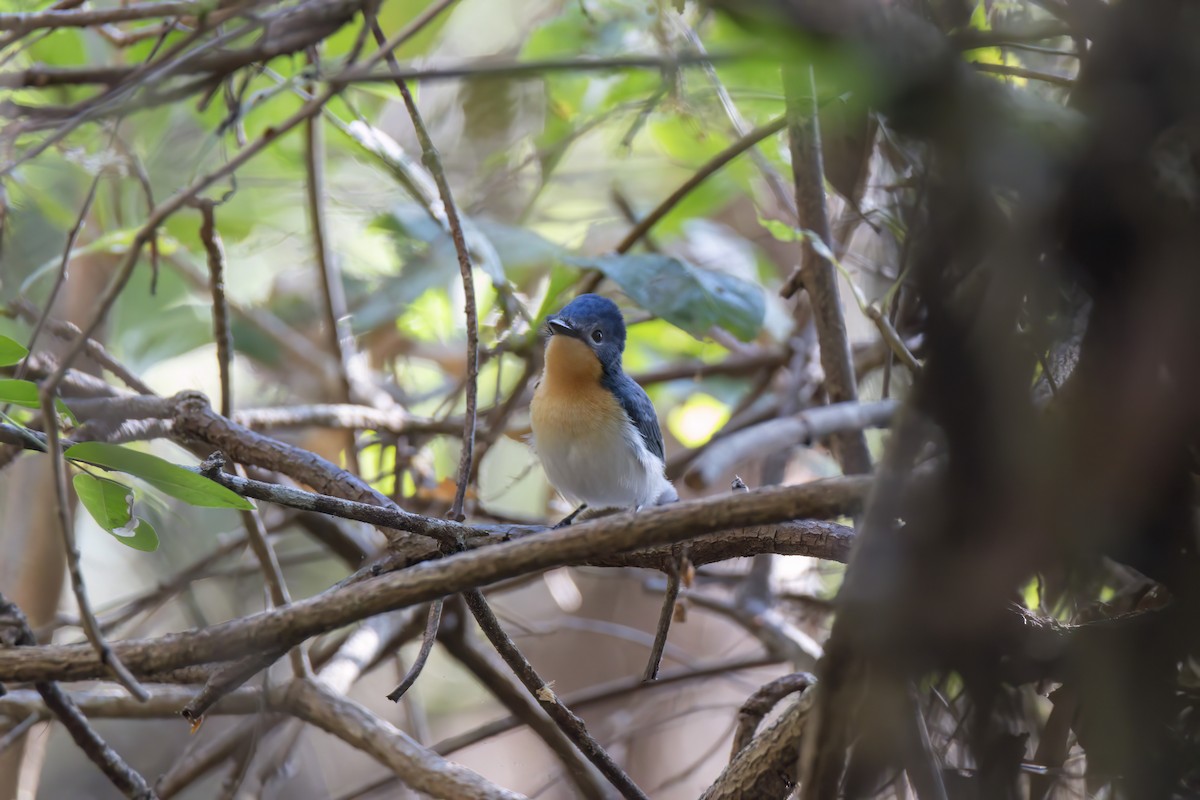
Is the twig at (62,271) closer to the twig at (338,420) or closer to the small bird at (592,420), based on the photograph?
the twig at (338,420)

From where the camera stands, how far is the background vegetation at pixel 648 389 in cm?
97

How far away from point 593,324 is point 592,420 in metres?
0.34

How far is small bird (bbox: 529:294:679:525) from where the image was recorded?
136 inches

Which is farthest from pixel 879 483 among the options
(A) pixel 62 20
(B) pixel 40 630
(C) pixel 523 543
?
(B) pixel 40 630

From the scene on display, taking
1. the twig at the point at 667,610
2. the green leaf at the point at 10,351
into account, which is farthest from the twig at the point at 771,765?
the green leaf at the point at 10,351

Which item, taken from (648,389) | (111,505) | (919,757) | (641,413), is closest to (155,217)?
(111,505)

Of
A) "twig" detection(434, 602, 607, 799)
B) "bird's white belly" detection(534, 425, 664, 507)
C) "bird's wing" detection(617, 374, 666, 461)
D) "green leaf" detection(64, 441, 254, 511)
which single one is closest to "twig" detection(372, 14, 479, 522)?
"green leaf" detection(64, 441, 254, 511)

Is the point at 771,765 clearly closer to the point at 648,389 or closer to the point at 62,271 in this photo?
the point at 62,271

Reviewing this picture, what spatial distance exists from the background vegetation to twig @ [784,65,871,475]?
1 centimetres

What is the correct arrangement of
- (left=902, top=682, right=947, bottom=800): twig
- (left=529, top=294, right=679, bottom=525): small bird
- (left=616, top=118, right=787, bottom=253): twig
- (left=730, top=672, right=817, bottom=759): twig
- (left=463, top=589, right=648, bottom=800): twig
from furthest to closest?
(left=529, top=294, right=679, bottom=525): small bird < (left=616, top=118, right=787, bottom=253): twig < (left=730, top=672, right=817, bottom=759): twig < (left=463, top=589, right=648, bottom=800): twig < (left=902, top=682, right=947, bottom=800): twig

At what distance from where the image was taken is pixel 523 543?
1252 mm

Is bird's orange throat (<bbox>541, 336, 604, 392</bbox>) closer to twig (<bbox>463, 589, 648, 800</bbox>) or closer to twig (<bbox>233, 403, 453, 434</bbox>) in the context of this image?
twig (<bbox>233, 403, 453, 434</bbox>)

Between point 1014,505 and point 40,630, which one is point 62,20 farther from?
point 1014,505

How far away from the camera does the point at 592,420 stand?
3.48m
